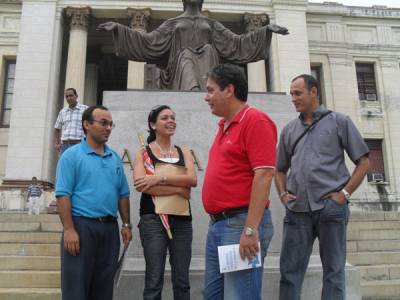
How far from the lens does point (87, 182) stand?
337 cm

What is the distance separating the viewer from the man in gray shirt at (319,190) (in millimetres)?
3363

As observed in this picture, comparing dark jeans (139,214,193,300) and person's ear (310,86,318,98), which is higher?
person's ear (310,86,318,98)

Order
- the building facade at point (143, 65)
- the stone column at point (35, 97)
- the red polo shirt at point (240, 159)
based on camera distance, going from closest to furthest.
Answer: the red polo shirt at point (240, 159), the stone column at point (35, 97), the building facade at point (143, 65)

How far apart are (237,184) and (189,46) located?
4.12 m

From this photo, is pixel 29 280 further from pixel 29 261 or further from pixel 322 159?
pixel 322 159

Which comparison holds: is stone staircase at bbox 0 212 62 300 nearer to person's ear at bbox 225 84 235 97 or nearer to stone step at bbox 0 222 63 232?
stone step at bbox 0 222 63 232

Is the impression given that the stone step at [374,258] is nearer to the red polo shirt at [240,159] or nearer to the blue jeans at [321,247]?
the blue jeans at [321,247]

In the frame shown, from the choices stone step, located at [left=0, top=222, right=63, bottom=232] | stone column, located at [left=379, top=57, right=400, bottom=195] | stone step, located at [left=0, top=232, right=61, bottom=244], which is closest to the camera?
stone step, located at [left=0, top=232, right=61, bottom=244]

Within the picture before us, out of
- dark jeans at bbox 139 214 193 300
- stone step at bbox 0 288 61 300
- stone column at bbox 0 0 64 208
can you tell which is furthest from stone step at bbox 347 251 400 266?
stone column at bbox 0 0 64 208

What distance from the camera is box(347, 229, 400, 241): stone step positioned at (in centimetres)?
789

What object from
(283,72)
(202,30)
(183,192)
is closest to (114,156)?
(183,192)

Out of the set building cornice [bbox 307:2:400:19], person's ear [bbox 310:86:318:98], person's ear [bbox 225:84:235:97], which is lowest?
person's ear [bbox 225:84:235:97]

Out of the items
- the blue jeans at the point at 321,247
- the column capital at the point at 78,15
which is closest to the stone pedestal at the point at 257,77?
the column capital at the point at 78,15

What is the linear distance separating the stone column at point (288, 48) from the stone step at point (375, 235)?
1440 cm
